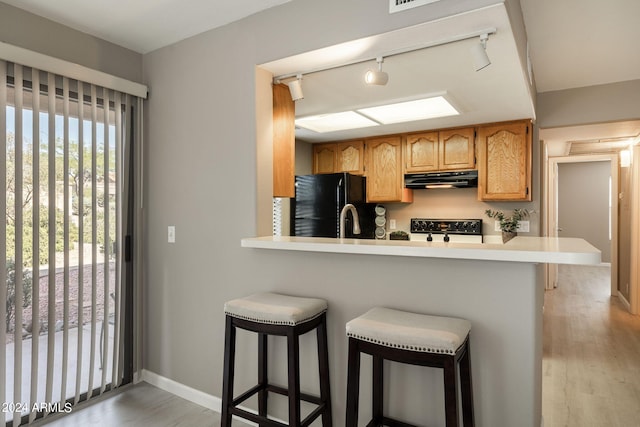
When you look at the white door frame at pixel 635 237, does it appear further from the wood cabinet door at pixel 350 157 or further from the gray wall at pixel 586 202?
the gray wall at pixel 586 202

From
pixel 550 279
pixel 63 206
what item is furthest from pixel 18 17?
pixel 550 279

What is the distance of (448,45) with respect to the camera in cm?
206

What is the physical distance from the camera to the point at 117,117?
2.62m

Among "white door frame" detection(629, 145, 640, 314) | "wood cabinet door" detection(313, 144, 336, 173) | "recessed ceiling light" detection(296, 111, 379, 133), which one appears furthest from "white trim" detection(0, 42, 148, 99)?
"white door frame" detection(629, 145, 640, 314)

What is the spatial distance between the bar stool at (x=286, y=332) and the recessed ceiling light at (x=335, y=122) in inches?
76.7

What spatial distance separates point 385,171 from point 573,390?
2747 mm

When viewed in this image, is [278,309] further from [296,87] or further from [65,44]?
[65,44]

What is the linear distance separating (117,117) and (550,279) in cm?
661

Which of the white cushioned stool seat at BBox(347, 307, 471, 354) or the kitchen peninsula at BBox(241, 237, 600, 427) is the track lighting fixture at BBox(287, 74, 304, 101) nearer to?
the kitchen peninsula at BBox(241, 237, 600, 427)

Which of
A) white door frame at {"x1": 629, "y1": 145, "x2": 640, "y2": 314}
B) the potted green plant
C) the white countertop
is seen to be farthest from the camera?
white door frame at {"x1": 629, "y1": 145, "x2": 640, "y2": 314}

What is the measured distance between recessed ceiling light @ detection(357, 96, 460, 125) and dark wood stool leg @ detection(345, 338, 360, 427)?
6.62 ft

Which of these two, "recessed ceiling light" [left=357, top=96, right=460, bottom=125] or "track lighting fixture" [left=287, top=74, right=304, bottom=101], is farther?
"recessed ceiling light" [left=357, top=96, right=460, bottom=125]

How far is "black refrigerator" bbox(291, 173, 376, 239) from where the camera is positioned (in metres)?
4.23

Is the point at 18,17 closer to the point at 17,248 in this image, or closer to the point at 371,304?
the point at 17,248
